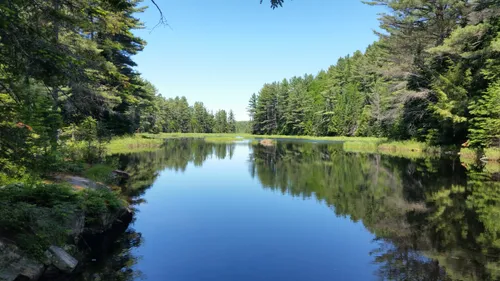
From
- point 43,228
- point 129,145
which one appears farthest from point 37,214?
point 129,145

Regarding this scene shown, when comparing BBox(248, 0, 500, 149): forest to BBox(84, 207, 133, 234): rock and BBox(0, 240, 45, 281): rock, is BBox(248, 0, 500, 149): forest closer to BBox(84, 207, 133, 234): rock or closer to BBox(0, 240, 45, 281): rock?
BBox(84, 207, 133, 234): rock

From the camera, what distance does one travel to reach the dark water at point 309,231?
262 inches

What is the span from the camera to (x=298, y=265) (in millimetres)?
6957

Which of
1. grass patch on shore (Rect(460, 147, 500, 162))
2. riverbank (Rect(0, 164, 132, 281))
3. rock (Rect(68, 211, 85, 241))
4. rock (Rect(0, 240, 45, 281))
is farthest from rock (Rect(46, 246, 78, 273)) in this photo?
grass patch on shore (Rect(460, 147, 500, 162))

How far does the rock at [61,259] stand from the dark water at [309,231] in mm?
351

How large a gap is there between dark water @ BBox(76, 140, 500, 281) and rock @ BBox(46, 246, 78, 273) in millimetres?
351

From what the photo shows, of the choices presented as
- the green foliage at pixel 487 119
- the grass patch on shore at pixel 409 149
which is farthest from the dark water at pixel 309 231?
the grass patch on shore at pixel 409 149

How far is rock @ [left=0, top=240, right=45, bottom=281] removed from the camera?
5.19 m

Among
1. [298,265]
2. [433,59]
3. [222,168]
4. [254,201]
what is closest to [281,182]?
[254,201]

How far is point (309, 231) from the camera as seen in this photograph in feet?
30.4

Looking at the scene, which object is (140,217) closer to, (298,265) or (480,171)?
(298,265)

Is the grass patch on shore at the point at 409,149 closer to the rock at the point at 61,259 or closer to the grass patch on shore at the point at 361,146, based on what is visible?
the grass patch on shore at the point at 361,146

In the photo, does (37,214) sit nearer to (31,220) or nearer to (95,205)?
(31,220)

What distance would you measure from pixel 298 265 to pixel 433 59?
2983 cm
